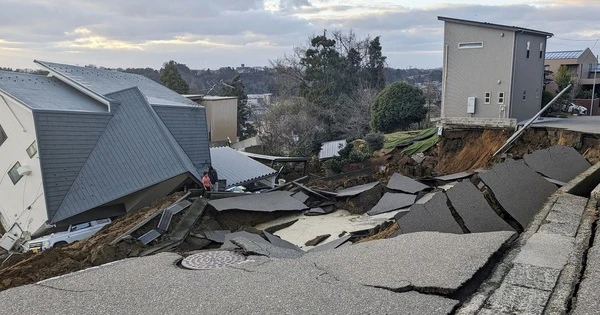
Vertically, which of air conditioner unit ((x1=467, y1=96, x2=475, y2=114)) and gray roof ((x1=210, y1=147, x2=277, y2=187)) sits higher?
air conditioner unit ((x1=467, y1=96, x2=475, y2=114))

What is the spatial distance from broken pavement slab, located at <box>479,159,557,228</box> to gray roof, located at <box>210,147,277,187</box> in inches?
532

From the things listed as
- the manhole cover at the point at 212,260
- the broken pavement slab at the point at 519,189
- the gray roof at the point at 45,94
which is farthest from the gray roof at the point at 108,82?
the broken pavement slab at the point at 519,189

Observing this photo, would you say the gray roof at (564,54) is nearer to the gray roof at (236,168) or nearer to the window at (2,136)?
the gray roof at (236,168)

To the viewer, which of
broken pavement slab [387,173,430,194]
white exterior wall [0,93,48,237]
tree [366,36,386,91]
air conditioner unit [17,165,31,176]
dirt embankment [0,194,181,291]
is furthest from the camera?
tree [366,36,386,91]

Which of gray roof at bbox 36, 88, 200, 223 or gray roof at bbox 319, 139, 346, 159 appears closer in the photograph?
gray roof at bbox 36, 88, 200, 223

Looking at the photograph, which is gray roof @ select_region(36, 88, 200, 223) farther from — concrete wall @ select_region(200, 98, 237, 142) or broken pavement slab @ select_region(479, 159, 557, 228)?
concrete wall @ select_region(200, 98, 237, 142)

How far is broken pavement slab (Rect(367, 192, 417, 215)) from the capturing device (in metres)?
12.4

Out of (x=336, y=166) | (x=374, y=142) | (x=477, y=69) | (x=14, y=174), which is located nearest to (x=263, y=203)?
(x=14, y=174)

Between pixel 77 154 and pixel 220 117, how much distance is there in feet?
70.0

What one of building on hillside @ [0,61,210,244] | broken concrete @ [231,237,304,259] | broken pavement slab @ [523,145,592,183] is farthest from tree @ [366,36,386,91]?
broken concrete @ [231,237,304,259]

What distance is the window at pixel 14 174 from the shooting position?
15727 mm

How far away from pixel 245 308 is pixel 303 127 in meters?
32.5

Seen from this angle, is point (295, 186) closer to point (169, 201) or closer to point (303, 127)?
point (169, 201)

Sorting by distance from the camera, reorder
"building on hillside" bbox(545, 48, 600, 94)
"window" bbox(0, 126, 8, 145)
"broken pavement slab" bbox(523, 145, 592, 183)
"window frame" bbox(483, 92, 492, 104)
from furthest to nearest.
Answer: "building on hillside" bbox(545, 48, 600, 94), "window frame" bbox(483, 92, 492, 104), "window" bbox(0, 126, 8, 145), "broken pavement slab" bbox(523, 145, 592, 183)
